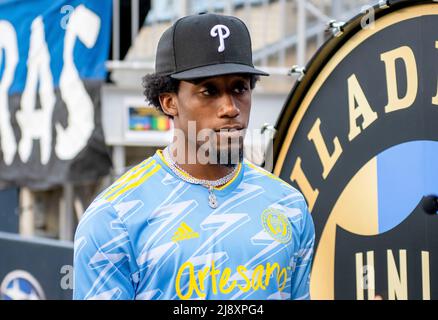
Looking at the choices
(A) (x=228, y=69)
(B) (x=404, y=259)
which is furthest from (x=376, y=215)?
(A) (x=228, y=69)

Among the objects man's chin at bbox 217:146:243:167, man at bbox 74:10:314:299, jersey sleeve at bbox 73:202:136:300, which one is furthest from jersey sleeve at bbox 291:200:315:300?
jersey sleeve at bbox 73:202:136:300

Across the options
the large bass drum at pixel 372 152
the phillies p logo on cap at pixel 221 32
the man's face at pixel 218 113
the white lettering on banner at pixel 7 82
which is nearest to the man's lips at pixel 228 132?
the man's face at pixel 218 113

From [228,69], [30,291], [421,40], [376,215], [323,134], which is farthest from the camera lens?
[30,291]

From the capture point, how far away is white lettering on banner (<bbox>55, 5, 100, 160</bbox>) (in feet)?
21.9

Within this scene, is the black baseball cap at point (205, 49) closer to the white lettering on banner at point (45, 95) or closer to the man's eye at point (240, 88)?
the man's eye at point (240, 88)

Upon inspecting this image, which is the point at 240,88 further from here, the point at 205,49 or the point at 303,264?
the point at 303,264

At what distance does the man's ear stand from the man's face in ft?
0.22

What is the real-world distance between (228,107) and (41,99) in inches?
187

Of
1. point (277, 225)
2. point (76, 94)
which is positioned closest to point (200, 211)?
point (277, 225)

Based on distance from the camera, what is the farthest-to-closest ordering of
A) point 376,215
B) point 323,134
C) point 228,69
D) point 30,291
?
point 30,291 < point 323,134 < point 376,215 < point 228,69

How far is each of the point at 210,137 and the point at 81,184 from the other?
4.64m

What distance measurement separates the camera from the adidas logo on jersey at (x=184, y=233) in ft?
7.60

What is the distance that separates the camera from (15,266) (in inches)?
225
